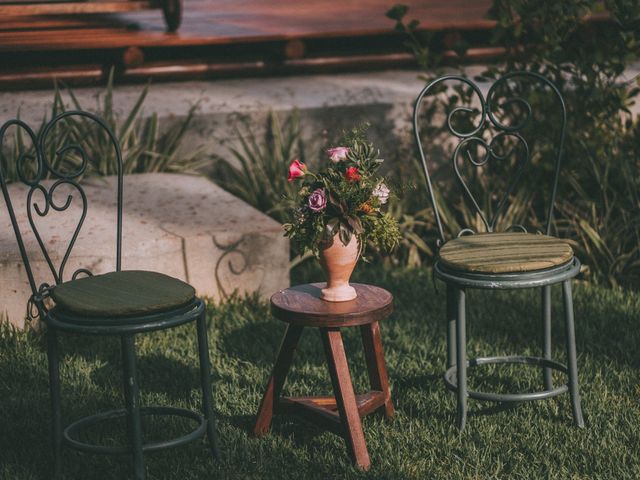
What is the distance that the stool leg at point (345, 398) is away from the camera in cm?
411

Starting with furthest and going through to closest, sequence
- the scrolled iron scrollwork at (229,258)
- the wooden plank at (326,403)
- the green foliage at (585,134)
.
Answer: the green foliage at (585,134)
the scrolled iron scrollwork at (229,258)
the wooden plank at (326,403)

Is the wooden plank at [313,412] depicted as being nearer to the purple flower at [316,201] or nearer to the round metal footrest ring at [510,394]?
the round metal footrest ring at [510,394]

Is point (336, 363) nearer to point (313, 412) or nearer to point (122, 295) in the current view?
point (313, 412)

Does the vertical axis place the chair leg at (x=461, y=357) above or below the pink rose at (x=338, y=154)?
below

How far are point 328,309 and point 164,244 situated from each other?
1.82 m

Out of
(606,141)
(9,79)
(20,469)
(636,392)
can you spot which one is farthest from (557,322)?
(9,79)

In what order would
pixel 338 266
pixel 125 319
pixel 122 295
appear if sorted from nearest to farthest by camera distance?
1. pixel 125 319
2. pixel 122 295
3. pixel 338 266

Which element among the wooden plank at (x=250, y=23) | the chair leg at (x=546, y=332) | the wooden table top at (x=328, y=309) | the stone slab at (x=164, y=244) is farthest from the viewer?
the wooden plank at (x=250, y=23)

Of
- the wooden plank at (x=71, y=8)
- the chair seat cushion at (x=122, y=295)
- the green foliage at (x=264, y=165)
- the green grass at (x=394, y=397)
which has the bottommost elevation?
the green grass at (x=394, y=397)

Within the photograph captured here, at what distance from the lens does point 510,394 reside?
4.59m

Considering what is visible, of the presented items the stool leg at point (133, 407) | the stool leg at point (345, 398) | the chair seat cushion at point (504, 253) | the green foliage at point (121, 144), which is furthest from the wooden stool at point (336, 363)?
the green foliage at point (121, 144)

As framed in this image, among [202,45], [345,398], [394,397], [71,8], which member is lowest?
[394,397]

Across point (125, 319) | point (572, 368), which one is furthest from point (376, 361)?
point (125, 319)

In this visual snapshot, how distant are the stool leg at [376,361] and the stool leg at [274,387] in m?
0.26
